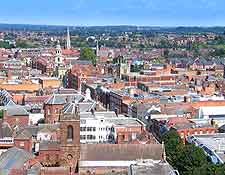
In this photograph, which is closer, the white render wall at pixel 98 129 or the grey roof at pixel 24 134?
the grey roof at pixel 24 134

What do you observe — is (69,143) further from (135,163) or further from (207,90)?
(207,90)

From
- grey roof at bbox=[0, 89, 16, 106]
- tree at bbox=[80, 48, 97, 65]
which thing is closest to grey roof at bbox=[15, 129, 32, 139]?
grey roof at bbox=[0, 89, 16, 106]

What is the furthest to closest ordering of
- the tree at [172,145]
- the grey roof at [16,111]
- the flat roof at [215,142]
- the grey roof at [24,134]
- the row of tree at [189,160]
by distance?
the grey roof at [16,111], the flat roof at [215,142], the grey roof at [24,134], the tree at [172,145], the row of tree at [189,160]

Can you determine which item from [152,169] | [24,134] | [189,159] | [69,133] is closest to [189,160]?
[189,159]

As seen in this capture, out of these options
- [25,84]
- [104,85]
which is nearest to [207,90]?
[104,85]

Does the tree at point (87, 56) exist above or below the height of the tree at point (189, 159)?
below

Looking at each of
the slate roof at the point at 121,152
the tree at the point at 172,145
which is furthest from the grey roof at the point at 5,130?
the tree at the point at 172,145

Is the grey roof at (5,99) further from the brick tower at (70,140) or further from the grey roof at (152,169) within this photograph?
the grey roof at (152,169)
